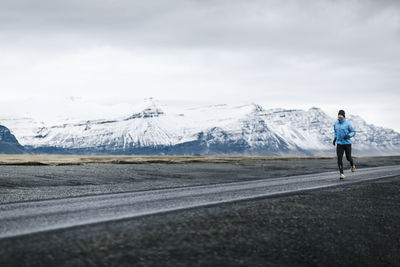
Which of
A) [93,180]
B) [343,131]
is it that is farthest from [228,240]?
[343,131]

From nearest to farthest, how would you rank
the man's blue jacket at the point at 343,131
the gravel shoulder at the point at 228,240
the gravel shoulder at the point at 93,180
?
the gravel shoulder at the point at 228,240, the gravel shoulder at the point at 93,180, the man's blue jacket at the point at 343,131

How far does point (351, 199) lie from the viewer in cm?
935

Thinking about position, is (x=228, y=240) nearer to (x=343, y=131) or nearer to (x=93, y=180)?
(x=93, y=180)

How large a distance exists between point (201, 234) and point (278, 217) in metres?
1.84

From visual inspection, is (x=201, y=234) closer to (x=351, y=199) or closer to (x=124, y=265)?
(x=124, y=265)

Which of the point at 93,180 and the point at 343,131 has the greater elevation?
the point at 343,131

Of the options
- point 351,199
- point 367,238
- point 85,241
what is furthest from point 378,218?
point 85,241

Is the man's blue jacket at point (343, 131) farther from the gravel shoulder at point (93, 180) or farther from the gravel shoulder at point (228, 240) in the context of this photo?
the gravel shoulder at point (228, 240)

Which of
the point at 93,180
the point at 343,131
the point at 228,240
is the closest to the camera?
the point at 228,240

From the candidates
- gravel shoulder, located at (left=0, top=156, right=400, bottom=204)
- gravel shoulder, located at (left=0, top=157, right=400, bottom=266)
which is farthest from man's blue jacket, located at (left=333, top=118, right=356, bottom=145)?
gravel shoulder, located at (left=0, top=157, right=400, bottom=266)

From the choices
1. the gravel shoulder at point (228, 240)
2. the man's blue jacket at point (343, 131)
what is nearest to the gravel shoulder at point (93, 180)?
the man's blue jacket at point (343, 131)

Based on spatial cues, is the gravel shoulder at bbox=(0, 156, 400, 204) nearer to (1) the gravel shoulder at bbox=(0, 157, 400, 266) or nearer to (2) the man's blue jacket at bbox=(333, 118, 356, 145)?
(2) the man's blue jacket at bbox=(333, 118, 356, 145)

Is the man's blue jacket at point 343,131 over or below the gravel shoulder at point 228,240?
over

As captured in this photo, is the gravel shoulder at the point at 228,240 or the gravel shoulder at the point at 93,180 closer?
the gravel shoulder at the point at 228,240
